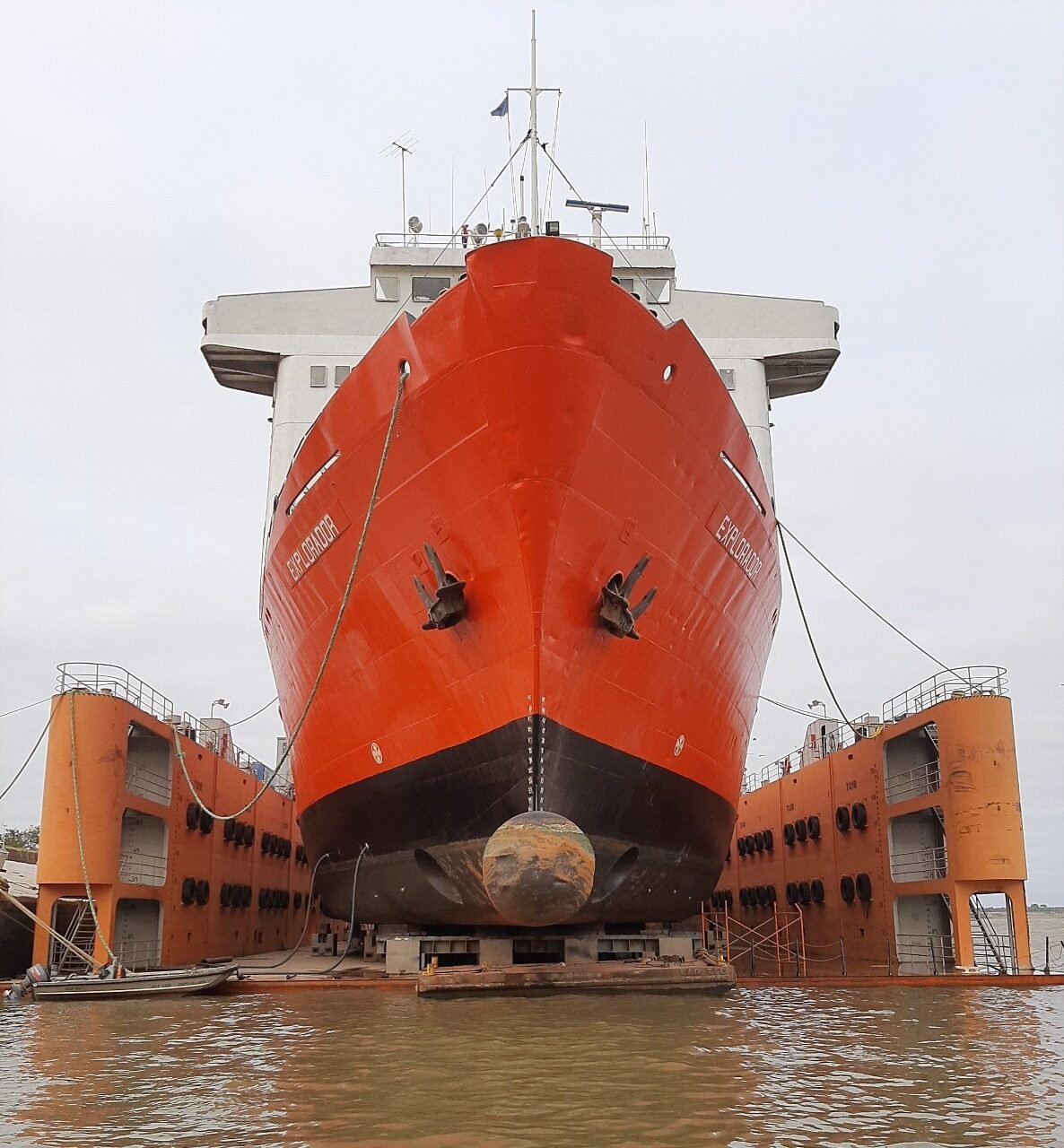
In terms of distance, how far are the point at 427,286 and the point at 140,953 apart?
1048cm

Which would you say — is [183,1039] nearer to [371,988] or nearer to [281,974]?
[371,988]

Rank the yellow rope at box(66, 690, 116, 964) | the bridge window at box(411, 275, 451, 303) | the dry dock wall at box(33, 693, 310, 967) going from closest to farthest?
1. the yellow rope at box(66, 690, 116, 964)
2. the dry dock wall at box(33, 693, 310, 967)
3. the bridge window at box(411, 275, 451, 303)

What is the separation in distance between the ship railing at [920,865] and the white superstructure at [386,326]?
5563mm

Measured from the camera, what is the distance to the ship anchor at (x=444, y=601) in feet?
31.4

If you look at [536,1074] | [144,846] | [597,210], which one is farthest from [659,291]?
[536,1074]

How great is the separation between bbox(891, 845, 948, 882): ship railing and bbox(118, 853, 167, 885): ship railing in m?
9.91

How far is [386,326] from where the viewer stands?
1616cm

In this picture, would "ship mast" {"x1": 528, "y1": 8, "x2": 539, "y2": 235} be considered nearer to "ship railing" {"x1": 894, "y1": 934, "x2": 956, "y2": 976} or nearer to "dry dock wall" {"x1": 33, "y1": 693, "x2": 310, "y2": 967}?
"dry dock wall" {"x1": 33, "y1": 693, "x2": 310, "y2": 967}

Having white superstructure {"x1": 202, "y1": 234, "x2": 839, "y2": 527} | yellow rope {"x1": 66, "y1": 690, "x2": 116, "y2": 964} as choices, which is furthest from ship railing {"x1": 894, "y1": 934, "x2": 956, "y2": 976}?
yellow rope {"x1": 66, "y1": 690, "x2": 116, "y2": 964}

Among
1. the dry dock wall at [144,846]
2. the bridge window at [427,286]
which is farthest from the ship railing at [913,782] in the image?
the dry dock wall at [144,846]

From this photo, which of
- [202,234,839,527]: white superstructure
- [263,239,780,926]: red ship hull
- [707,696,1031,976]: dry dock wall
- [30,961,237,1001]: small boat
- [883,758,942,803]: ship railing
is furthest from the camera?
[202,234,839,527]: white superstructure

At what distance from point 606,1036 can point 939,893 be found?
27.3 ft

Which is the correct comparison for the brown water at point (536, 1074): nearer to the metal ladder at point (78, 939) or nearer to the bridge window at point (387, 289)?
the metal ladder at point (78, 939)

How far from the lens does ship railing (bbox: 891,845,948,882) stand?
47.2 ft
